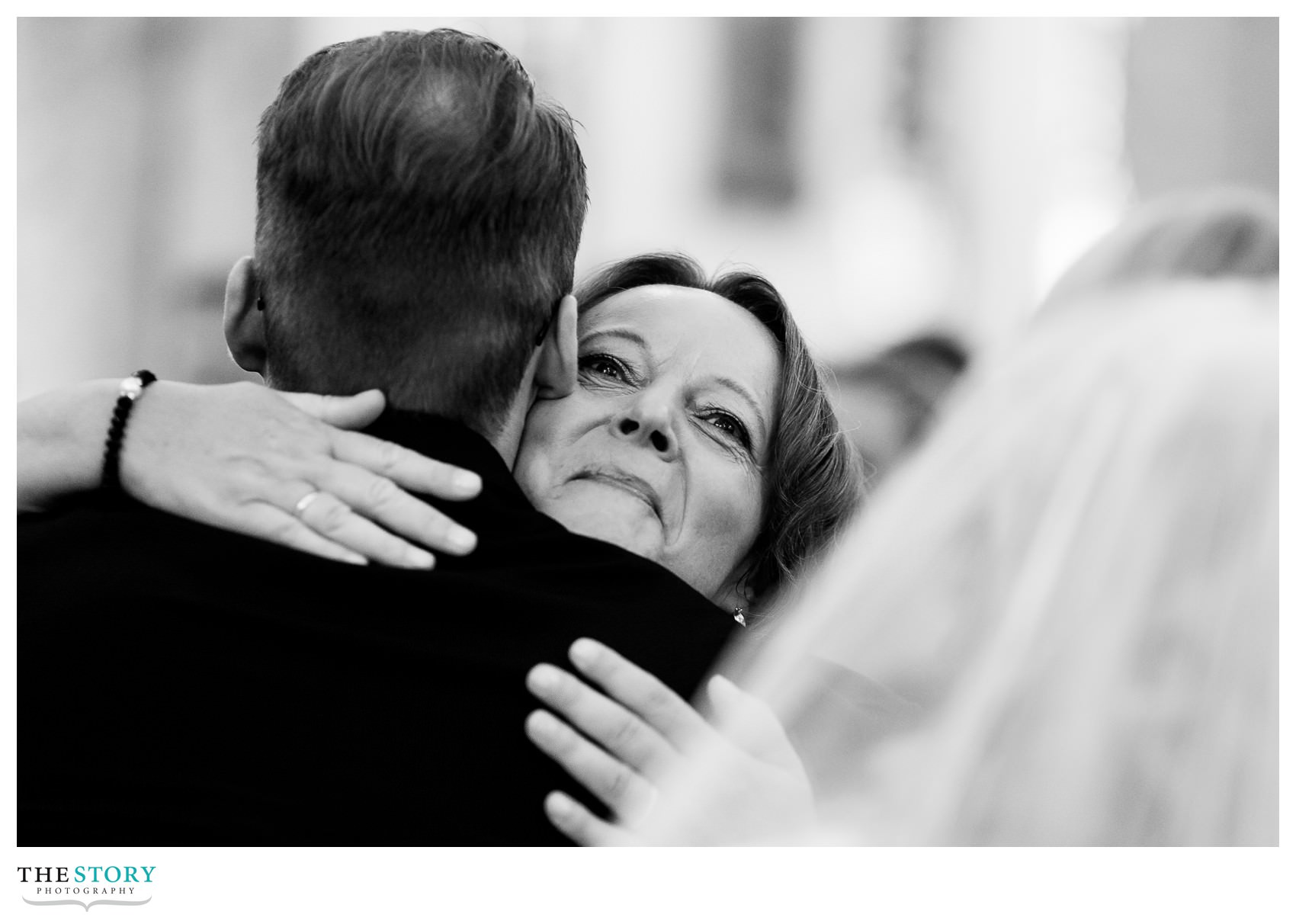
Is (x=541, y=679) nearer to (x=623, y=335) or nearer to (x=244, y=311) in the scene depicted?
(x=244, y=311)

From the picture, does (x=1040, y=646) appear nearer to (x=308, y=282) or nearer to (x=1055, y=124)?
(x=308, y=282)

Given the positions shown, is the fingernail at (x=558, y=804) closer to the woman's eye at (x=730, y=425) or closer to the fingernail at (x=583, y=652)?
the fingernail at (x=583, y=652)

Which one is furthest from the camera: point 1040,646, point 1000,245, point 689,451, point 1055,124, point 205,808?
point 1000,245

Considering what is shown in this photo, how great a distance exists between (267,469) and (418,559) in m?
0.27

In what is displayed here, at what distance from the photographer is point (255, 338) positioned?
5.58 ft

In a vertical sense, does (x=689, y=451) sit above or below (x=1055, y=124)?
below

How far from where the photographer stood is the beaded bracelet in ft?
5.53

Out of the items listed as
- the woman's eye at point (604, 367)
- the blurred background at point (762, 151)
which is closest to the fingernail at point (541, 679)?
the woman's eye at point (604, 367)

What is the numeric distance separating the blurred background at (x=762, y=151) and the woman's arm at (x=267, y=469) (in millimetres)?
1124

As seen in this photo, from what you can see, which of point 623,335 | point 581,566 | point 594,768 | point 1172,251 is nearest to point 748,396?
point 623,335

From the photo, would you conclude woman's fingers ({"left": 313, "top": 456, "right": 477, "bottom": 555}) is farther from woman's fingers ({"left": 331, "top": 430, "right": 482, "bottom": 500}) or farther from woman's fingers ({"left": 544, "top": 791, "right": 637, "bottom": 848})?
woman's fingers ({"left": 544, "top": 791, "right": 637, "bottom": 848})

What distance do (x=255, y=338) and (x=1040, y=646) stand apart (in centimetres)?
107

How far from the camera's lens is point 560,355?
1.83 m
